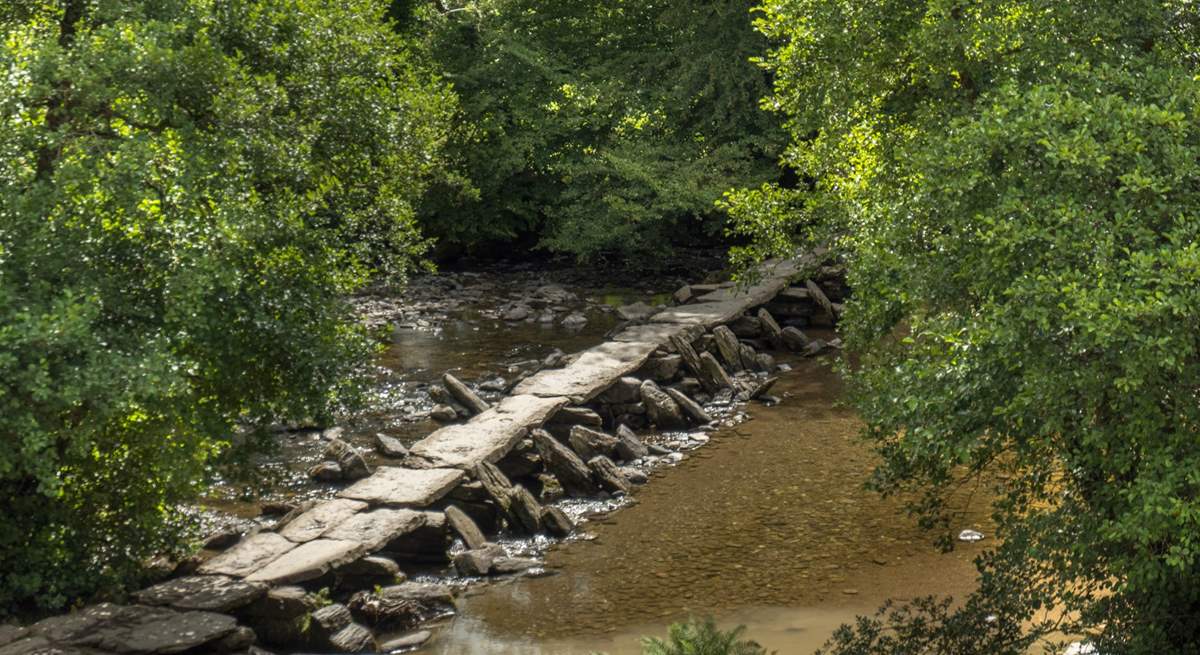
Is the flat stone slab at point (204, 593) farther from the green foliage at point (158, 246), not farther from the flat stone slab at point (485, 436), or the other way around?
the flat stone slab at point (485, 436)

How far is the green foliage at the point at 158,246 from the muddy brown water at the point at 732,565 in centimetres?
267

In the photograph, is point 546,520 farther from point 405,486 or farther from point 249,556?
point 249,556

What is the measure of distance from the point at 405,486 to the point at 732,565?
345 centimetres

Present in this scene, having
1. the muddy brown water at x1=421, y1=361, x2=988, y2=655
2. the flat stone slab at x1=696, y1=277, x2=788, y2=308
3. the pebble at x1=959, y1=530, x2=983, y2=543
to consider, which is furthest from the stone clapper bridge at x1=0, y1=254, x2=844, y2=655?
the pebble at x1=959, y1=530, x2=983, y2=543

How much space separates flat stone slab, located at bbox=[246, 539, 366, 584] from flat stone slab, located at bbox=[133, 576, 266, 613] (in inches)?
9.9

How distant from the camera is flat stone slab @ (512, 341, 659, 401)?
17234 millimetres

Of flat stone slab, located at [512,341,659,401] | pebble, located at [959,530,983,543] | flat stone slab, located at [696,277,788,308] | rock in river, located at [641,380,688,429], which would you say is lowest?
pebble, located at [959,530,983,543]

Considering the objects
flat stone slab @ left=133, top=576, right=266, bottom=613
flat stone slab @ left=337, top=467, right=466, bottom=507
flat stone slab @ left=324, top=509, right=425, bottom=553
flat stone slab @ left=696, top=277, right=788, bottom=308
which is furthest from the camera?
flat stone slab @ left=696, top=277, right=788, bottom=308

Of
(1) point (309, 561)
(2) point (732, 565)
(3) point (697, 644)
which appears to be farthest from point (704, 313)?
(3) point (697, 644)

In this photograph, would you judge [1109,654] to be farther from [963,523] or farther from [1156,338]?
[963,523]

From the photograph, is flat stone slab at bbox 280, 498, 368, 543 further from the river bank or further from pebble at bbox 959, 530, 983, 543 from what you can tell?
pebble at bbox 959, 530, 983, 543

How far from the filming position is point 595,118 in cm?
2912

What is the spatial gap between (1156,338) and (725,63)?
22586 millimetres

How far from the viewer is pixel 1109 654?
7.82m
